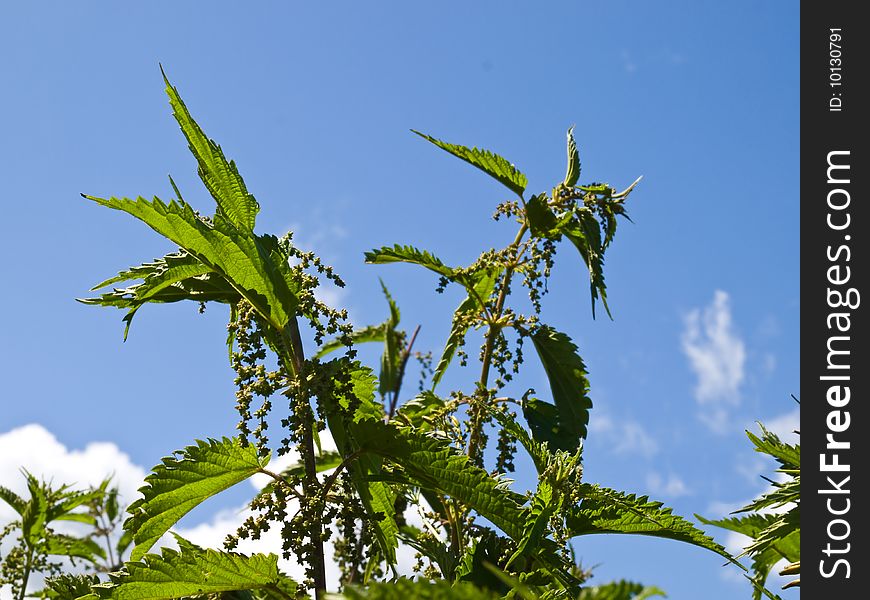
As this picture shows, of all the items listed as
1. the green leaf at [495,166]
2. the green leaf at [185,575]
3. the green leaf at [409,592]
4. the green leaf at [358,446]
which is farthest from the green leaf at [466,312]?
the green leaf at [409,592]

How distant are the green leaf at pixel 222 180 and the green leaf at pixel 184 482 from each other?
2.38 ft

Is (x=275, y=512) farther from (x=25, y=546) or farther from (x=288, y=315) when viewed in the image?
(x=25, y=546)

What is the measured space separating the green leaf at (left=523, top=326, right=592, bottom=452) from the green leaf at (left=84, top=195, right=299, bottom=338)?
5.50ft

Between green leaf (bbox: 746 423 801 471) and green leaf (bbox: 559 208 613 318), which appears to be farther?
green leaf (bbox: 559 208 613 318)

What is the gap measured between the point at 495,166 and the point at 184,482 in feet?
7.23

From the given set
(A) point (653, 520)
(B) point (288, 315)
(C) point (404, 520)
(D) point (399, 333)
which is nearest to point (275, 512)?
(B) point (288, 315)

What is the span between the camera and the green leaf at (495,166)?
162 inches

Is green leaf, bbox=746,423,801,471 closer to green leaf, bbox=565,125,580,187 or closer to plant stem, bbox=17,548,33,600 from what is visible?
green leaf, bbox=565,125,580,187

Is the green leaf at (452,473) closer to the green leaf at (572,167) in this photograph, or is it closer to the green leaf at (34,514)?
the green leaf at (572,167)

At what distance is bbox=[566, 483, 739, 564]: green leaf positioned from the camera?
8.83ft

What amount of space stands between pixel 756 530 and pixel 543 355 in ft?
4.07

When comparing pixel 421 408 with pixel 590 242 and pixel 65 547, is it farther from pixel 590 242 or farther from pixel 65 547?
pixel 65 547

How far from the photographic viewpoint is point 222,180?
9.24 ft

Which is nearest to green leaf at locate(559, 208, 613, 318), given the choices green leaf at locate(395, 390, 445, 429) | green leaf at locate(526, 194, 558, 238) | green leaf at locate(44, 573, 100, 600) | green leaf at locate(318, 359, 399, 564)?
green leaf at locate(526, 194, 558, 238)
